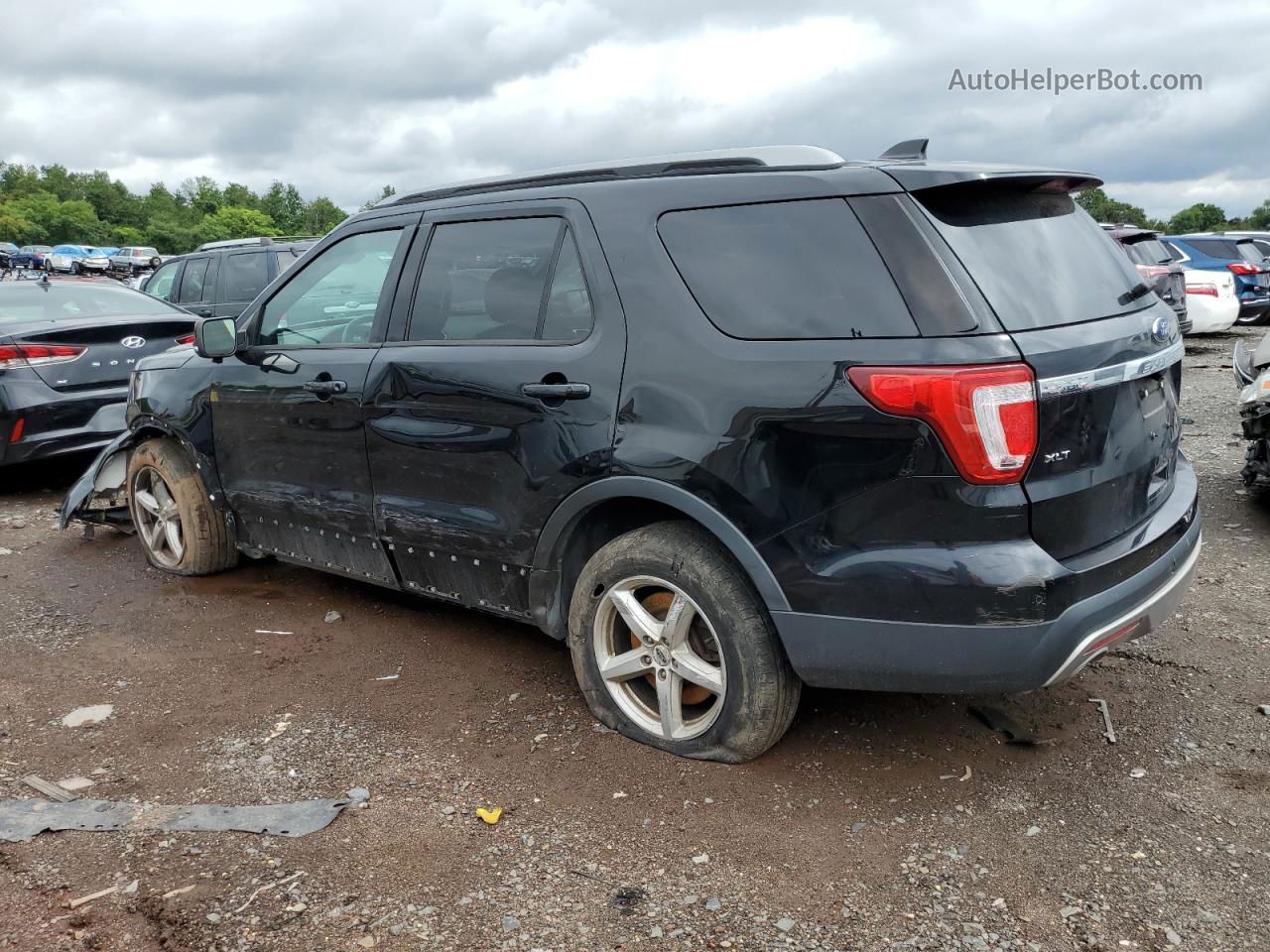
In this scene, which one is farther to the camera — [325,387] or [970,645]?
[325,387]

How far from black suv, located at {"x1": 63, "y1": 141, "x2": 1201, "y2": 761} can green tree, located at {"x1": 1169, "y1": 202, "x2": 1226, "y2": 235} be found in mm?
100796

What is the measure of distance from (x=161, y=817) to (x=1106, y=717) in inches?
123

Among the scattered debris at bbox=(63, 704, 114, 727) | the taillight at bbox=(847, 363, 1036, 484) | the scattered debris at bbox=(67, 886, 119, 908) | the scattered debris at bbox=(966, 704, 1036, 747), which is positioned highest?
the taillight at bbox=(847, 363, 1036, 484)

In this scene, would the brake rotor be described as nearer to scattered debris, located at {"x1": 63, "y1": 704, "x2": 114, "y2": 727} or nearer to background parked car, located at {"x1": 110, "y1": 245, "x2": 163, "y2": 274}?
scattered debris, located at {"x1": 63, "y1": 704, "x2": 114, "y2": 727}

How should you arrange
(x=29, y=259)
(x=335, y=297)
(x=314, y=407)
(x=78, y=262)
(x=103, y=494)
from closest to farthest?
1. (x=314, y=407)
2. (x=335, y=297)
3. (x=103, y=494)
4. (x=78, y=262)
5. (x=29, y=259)

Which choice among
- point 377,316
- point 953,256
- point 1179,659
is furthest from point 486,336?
point 1179,659

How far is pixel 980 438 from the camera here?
2.69 metres

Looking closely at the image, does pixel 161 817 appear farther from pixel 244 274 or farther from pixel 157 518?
pixel 244 274

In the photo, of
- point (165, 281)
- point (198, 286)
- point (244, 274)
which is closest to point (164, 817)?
point (244, 274)

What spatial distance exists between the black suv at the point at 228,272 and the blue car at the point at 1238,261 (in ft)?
43.6

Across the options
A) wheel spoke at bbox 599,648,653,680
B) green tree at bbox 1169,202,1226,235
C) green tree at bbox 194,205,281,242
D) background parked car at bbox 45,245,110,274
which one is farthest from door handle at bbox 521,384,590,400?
green tree at bbox 194,205,281,242

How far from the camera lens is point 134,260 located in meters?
67.3

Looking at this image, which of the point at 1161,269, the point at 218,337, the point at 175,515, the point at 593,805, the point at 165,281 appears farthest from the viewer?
the point at 165,281

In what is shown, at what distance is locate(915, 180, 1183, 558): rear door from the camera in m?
2.78
